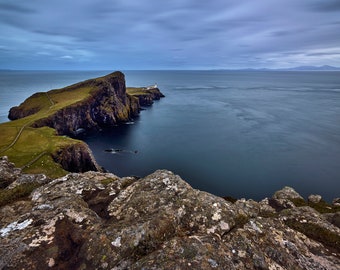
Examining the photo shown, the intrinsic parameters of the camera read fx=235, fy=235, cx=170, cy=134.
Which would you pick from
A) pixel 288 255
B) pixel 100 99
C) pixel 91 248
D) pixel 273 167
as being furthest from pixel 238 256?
pixel 100 99

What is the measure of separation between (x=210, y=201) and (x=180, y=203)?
1.89 metres

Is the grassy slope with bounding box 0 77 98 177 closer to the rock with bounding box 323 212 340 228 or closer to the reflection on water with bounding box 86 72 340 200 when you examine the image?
the reflection on water with bounding box 86 72 340 200

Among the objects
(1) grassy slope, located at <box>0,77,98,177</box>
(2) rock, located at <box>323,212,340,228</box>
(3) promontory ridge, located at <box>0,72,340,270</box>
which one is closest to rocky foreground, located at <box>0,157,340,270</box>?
(3) promontory ridge, located at <box>0,72,340,270</box>

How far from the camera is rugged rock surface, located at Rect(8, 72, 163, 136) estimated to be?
125 meters

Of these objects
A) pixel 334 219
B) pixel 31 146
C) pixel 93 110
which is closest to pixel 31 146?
pixel 31 146

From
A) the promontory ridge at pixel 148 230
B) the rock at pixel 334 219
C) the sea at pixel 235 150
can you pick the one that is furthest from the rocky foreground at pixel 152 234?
the sea at pixel 235 150

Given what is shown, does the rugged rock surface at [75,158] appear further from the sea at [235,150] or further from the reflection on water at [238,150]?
the reflection on water at [238,150]

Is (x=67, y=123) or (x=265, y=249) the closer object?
(x=265, y=249)

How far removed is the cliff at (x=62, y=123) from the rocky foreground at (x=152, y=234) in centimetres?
5517

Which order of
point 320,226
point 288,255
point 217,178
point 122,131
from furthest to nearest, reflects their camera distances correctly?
point 122,131 < point 217,178 < point 320,226 < point 288,255

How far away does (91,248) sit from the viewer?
434 inches

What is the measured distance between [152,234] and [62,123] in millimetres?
126725

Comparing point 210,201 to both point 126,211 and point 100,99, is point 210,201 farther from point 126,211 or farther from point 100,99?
point 100,99

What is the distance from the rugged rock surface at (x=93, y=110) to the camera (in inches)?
4926
